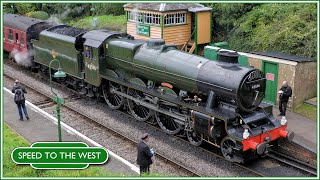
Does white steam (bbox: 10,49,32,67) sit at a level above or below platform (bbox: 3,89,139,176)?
above

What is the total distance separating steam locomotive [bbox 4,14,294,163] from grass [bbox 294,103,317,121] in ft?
9.28

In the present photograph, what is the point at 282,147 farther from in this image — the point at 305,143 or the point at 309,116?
the point at 309,116

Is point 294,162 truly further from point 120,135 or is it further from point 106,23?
point 106,23

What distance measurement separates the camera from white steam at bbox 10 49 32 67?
20812 mm

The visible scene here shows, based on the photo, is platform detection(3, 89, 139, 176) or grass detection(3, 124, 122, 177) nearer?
grass detection(3, 124, 122, 177)

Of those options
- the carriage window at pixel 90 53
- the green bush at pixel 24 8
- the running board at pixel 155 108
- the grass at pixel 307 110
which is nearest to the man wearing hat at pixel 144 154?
the running board at pixel 155 108

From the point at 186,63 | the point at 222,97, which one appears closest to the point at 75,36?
the point at 186,63

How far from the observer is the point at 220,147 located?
11.5 meters

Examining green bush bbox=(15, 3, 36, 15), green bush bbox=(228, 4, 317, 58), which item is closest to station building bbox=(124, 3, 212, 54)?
green bush bbox=(228, 4, 317, 58)

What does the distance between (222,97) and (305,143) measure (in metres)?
2.90

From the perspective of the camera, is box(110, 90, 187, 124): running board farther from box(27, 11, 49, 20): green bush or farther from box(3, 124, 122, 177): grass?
box(27, 11, 49, 20): green bush

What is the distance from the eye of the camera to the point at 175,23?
20.4 metres

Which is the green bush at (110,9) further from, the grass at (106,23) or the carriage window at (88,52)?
A: the carriage window at (88,52)

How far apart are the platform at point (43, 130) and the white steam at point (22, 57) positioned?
214 inches
